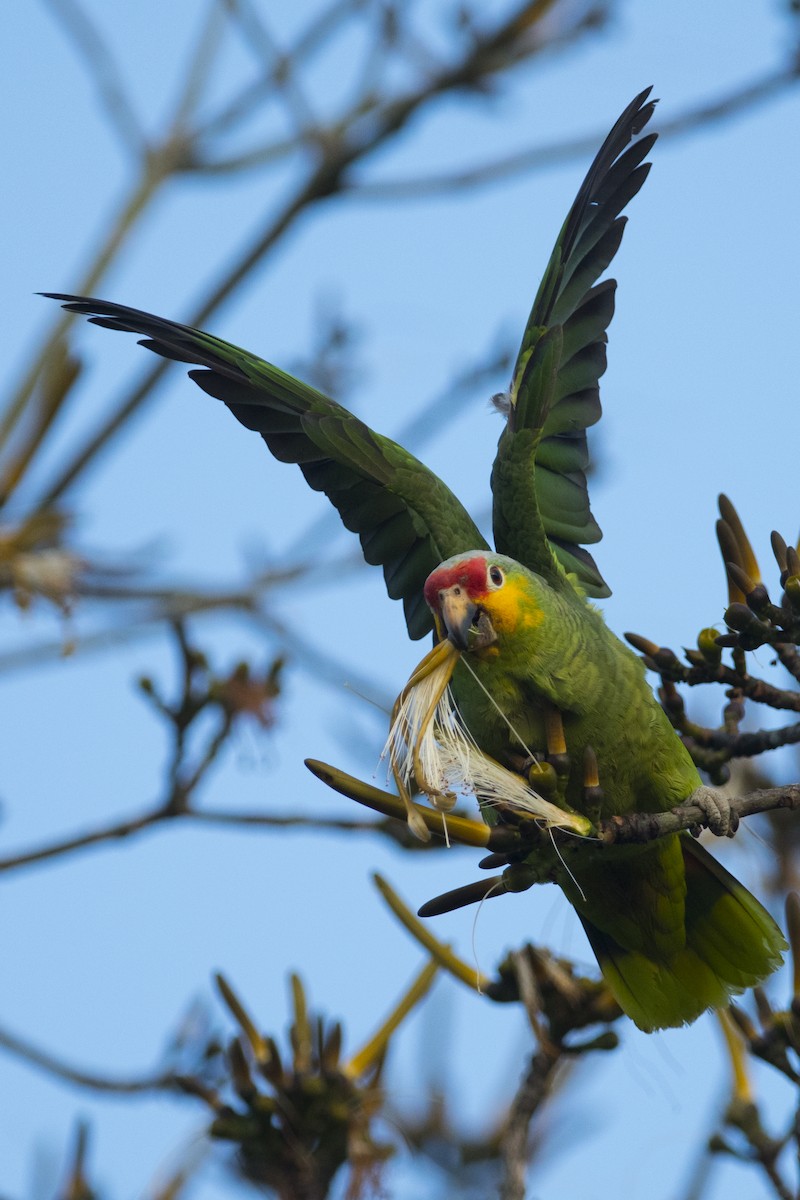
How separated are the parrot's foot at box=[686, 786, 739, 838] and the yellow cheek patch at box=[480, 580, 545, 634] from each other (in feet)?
1.94

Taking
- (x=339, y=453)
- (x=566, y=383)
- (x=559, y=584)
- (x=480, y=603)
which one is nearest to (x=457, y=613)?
(x=480, y=603)

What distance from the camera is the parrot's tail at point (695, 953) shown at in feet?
12.3

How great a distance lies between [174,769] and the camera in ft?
13.6

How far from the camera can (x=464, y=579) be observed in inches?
131

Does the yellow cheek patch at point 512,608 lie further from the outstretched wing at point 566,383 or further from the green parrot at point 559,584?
the outstretched wing at point 566,383

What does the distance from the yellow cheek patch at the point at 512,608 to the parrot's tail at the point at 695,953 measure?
32.2 inches

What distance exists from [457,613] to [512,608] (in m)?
0.16

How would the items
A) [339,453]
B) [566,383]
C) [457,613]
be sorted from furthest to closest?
[566,383] → [339,453] → [457,613]

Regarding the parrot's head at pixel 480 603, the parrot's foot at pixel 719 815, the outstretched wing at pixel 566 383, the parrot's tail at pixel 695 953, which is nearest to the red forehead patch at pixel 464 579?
the parrot's head at pixel 480 603

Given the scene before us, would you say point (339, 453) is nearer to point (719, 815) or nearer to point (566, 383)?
point (566, 383)

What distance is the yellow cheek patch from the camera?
3.33 meters

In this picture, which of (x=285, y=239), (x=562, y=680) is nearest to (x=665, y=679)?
(x=562, y=680)

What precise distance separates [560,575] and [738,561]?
23.2 inches

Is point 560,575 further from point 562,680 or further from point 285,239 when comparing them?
point 285,239
